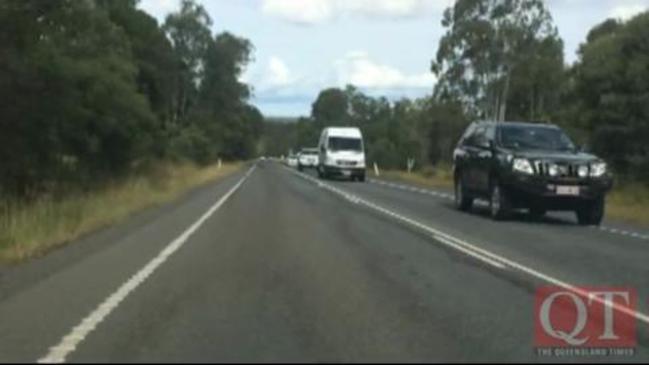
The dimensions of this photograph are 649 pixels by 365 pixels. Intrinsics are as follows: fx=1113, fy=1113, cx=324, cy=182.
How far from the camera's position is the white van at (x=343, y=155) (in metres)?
51.5

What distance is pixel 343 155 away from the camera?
51875mm

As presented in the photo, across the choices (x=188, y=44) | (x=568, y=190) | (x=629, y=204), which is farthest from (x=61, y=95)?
(x=188, y=44)

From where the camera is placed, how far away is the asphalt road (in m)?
8.27

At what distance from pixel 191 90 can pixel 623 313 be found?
103 metres

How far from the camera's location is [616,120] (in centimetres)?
4450

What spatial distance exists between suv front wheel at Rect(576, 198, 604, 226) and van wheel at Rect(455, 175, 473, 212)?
11.4ft

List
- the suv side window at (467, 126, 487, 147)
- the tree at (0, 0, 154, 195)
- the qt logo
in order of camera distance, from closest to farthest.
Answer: the qt logo
the suv side window at (467, 126, 487, 147)
the tree at (0, 0, 154, 195)

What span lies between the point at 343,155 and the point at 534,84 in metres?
21.6

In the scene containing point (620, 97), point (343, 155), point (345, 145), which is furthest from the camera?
point (345, 145)

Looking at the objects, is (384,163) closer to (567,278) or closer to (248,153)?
(248,153)

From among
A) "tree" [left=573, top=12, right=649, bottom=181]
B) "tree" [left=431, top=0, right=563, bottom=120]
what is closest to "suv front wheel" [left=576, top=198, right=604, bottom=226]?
"tree" [left=573, top=12, right=649, bottom=181]

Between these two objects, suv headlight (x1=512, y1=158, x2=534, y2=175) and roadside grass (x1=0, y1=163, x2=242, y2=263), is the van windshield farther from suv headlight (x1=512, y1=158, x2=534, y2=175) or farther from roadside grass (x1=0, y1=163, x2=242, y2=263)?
suv headlight (x1=512, y1=158, x2=534, y2=175)

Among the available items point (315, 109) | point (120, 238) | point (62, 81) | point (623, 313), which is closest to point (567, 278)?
point (623, 313)

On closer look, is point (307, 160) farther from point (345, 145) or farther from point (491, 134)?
point (491, 134)
